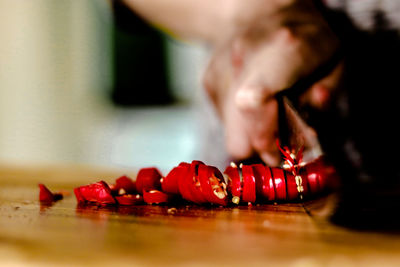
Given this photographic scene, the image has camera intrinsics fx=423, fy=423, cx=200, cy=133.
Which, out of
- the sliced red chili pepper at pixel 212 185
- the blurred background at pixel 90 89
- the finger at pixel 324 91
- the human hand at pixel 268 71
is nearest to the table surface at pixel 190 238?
the sliced red chili pepper at pixel 212 185

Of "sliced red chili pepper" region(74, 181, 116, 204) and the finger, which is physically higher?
the finger

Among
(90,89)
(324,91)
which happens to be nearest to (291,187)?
(324,91)

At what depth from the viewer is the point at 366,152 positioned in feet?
3.66

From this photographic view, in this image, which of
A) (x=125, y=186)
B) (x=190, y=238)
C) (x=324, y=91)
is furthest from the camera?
(x=324, y=91)

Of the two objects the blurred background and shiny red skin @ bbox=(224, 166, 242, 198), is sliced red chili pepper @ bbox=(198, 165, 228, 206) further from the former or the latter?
the blurred background

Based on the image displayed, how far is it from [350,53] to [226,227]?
777mm

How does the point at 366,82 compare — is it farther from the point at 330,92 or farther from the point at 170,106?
the point at 170,106

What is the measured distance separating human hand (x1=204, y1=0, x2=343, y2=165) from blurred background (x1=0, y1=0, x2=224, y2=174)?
1081 millimetres

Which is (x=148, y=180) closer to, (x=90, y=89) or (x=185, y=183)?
(x=185, y=183)

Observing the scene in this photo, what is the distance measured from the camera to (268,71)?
0.76 meters

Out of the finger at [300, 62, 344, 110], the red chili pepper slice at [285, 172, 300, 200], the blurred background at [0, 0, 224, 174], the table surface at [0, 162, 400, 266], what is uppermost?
the blurred background at [0, 0, 224, 174]

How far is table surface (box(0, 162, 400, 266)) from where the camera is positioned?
33cm

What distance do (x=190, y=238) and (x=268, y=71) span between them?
0.44m

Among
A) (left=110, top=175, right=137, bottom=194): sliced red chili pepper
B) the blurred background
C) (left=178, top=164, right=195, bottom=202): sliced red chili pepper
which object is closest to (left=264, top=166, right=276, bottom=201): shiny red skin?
(left=178, top=164, right=195, bottom=202): sliced red chili pepper
